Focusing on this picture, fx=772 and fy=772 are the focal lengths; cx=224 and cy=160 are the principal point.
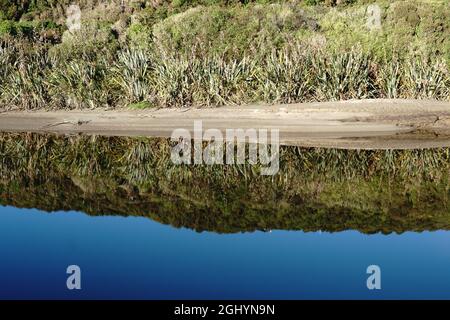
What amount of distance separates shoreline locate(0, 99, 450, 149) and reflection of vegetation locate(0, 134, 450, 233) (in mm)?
2518

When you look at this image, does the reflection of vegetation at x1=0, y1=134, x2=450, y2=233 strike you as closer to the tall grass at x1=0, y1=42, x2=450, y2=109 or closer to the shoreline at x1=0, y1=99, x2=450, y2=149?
the shoreline at x1=0, y1=99, x2=450, y2=149

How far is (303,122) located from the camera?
61.6 ft

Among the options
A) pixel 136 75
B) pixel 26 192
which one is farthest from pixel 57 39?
pixel 26 192

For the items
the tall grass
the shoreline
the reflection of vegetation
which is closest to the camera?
the reflection of vegetation

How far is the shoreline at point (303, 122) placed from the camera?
698 inches

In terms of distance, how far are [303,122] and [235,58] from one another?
236 inches

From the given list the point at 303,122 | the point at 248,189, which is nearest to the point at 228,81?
the point at 303,122

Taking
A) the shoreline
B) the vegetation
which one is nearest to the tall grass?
the vegetation

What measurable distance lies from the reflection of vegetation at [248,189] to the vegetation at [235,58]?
222 inches

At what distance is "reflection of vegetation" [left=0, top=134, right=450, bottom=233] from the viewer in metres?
9.66

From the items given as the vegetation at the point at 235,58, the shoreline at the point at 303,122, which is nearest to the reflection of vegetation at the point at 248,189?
the shoreline at the point at 303,122

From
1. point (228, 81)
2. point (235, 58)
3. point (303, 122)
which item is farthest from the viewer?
point (235, 58)

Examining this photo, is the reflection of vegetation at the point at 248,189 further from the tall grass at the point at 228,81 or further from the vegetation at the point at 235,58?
the vegetation at the point at 235,58

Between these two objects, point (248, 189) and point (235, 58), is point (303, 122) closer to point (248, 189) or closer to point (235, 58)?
point (235, 58)
